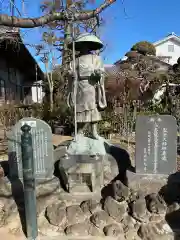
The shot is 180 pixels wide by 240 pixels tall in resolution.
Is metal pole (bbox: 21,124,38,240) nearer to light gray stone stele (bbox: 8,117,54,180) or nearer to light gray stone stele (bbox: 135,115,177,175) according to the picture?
light gray stone stele (bbox: 8,117,54,180)

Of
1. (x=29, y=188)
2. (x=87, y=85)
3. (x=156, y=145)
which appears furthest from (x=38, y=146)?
(x=156, y=145)

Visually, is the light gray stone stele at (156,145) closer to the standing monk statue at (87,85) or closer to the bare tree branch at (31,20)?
the standing monk statue at (87,85)

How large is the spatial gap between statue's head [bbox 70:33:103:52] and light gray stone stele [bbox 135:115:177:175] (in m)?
1.48

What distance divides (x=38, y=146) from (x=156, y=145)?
1.83 meters

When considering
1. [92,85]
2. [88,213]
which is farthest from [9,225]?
[92,85]

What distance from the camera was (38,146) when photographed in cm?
383

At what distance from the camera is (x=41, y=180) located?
3.79 metres

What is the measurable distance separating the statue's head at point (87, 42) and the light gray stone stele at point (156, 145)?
4.87 feet

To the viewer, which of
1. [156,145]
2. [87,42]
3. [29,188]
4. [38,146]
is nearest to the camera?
[29,188]

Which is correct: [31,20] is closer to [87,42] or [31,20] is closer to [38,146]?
[87,42]

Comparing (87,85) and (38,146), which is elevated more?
(87,85)

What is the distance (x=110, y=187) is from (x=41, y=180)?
1094mm

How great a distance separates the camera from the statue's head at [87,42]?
400 cm

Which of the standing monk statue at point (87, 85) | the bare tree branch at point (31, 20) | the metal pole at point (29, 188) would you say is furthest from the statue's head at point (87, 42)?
the metal pole at point (29, 188)
